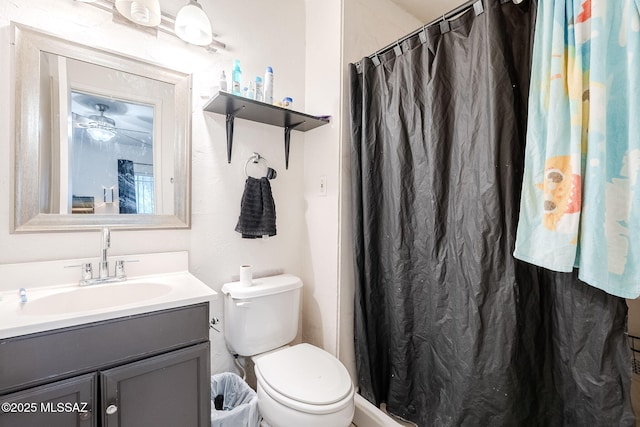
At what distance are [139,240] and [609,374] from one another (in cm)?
183

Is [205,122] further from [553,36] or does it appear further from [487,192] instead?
[553,36]

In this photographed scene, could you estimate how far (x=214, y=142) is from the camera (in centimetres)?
152

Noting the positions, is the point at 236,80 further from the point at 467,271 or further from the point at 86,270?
the point at 467,271

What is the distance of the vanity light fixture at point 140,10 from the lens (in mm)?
1145

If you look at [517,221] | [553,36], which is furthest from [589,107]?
[517,221]

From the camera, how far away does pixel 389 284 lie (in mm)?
1430

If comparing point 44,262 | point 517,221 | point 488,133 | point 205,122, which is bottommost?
point 44,262

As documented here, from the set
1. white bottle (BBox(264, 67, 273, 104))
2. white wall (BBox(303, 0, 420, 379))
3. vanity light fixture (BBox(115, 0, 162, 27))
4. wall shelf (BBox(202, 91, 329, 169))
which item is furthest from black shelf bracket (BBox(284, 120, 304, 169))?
Result: vanity light fixture (BBox(115, 0, 162, 27))

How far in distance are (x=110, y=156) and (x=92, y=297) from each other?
0.62 metres

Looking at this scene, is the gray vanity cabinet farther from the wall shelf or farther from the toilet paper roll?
the wall shelf

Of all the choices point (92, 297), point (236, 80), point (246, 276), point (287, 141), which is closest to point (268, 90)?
point (236, 80)

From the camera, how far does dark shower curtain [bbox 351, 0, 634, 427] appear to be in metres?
0.91

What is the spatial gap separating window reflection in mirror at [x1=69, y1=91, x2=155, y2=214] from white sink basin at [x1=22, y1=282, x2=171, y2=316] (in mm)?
342

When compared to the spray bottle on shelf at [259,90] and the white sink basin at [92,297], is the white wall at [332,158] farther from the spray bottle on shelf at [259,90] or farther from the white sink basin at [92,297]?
the white sink basin at [92,297]
